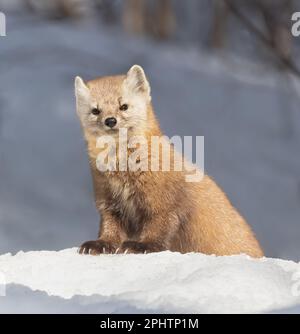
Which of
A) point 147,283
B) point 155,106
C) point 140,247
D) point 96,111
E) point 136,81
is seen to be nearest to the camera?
point 147,283

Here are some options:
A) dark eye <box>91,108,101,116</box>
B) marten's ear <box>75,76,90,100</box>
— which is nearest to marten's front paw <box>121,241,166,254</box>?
dark eye <box>91,108,101,116</box>

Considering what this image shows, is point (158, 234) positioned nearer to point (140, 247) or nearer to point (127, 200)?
point (140, 247)

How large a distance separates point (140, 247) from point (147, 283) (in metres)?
0.83

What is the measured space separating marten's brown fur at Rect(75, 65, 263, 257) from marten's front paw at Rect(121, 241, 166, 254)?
1 cm

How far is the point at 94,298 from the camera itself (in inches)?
239

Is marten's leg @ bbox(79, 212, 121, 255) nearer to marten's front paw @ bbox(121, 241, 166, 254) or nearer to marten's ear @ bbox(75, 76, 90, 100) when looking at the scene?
marten's front paw @ bbox(121, 241, 166, 254)

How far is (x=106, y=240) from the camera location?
24.3ft

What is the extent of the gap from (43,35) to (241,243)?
63.4ft

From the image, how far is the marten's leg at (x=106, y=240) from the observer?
24.0ft

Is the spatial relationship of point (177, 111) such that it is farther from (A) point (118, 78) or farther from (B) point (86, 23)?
(A) point (118, 78)

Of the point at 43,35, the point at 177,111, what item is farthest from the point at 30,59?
the point at 177,111

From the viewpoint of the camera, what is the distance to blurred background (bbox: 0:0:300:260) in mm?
21125

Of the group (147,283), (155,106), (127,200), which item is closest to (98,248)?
(127,200)

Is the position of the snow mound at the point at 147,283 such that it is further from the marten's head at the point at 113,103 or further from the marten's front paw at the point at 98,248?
the marten's head at the point at 113,103
